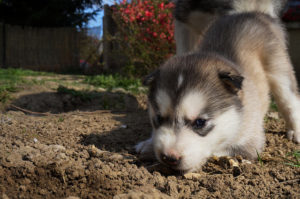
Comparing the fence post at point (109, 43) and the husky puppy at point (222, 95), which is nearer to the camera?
the husky puppy at point (222, 95)

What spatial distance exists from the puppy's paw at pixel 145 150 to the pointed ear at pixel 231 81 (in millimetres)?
940

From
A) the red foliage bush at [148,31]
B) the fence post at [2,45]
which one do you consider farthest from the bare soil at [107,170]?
the fence post at [2,45]

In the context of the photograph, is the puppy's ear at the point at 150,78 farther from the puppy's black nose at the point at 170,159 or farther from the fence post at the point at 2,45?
the fence post at the point at 2,45

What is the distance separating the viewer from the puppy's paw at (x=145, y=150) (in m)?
3.02

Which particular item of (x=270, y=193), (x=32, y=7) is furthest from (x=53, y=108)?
(x=32, y=7)

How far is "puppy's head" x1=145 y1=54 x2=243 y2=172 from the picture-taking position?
8.09 ft

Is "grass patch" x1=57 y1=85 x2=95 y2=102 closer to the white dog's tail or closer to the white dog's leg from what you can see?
the white dog's tail

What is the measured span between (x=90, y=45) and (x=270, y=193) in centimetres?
1512

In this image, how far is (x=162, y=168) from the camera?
8.88 feet

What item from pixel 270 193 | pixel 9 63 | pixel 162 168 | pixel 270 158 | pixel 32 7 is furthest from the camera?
pixel 32 7

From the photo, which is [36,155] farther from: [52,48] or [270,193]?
[52,48]

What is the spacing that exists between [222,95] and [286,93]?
146 cm

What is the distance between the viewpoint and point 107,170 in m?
2.37

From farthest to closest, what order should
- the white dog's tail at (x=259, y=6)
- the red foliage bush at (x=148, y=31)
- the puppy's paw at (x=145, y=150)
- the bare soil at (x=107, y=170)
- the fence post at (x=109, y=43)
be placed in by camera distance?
the fence post at (x=109, y=43) < the red foliage bush at (x=148, y=31) < the white dog's tail at (x=259, y=6) < the puppy's paw at (x=145, y=150) < the bare soil at (x=107, y=170)
